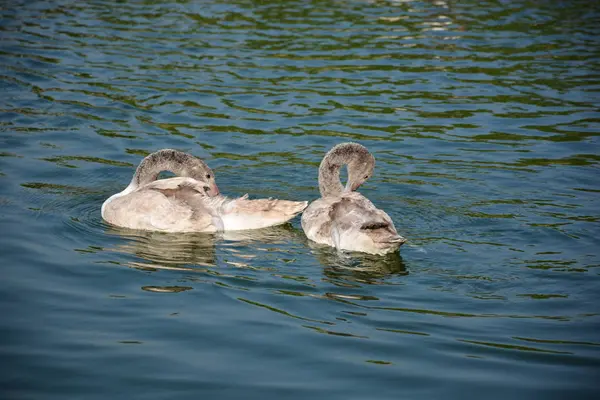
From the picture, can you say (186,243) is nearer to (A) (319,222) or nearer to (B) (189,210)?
(B) (189,210)

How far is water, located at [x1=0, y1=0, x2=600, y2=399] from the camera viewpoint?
7059 mm

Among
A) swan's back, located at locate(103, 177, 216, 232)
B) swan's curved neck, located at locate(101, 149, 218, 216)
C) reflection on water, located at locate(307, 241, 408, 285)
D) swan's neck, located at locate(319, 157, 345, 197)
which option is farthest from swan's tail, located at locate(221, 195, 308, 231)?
swan's curved neck, located at locate(101, 149, 218, 216)

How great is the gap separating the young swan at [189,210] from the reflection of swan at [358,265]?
0.90 metres

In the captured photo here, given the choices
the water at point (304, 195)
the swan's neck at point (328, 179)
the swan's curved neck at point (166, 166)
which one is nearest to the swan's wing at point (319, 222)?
the water at point (304, 195)

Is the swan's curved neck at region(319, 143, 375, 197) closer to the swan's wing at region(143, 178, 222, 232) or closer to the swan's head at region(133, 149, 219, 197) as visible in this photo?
the swan's head at region(133, 149, 219, 197)

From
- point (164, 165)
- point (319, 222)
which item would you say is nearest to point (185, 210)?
point (164, 165)

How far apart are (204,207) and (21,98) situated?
22.1 ft

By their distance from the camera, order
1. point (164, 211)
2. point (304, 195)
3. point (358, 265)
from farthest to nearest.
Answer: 1. point (304, 195)
2. point (164, 211)
3. point (358, 265)

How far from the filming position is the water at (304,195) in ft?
23.2

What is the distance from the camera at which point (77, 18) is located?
71.8ft

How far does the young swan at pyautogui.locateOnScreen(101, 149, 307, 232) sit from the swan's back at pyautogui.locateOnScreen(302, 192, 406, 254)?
0.38 metres

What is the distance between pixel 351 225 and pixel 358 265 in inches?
21.7

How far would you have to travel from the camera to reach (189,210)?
34.5 ft

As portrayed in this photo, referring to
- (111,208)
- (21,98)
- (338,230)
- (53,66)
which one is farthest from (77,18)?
(338,230)
